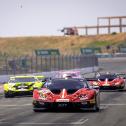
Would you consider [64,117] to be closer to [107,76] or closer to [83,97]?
[83,97]

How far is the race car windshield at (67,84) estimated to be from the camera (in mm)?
25906

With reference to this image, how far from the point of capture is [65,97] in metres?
25.3

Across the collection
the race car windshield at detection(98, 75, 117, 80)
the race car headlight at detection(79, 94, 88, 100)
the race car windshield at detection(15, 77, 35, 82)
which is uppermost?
the race car headlight at detection(79, 94, 88, 100)

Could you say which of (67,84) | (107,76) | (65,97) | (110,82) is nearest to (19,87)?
(110,82)

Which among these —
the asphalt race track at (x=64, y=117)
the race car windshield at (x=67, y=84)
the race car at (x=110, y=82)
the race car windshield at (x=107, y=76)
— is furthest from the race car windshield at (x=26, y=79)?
the race car windshield at (x=67, y=84)

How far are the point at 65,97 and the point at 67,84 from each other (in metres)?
0.94

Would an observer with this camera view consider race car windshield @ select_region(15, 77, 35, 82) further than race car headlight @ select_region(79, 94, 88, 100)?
Yes

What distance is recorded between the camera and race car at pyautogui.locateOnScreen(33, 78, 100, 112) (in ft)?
82.9

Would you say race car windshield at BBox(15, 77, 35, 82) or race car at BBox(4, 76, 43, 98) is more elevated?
race car windshield at BBox(15, 77, 35, 82)

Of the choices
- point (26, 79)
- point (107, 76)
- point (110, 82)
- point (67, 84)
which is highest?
point (67, 84)

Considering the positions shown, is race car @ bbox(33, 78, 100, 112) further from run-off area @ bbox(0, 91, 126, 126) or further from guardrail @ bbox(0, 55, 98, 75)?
guardrail @ bbox(0, 55, 98, 75)

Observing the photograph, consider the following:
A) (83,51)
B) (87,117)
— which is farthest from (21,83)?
(83,51)

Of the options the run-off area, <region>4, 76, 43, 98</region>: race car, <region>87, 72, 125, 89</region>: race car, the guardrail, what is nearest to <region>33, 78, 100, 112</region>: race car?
the run-off area

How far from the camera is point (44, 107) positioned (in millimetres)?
25469
